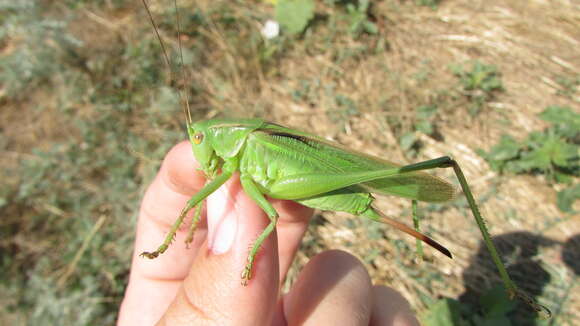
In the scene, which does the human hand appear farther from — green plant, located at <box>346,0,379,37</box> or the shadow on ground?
green plant, located at <box>346,0,379,37</box>

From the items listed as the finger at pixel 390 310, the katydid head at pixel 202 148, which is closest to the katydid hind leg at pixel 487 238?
the finger at pixel 390 310

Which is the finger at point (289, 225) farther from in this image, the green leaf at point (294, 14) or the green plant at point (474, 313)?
the green leaf at point (294, 14)

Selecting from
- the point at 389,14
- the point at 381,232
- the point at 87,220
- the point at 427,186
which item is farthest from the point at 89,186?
the point at 389,14

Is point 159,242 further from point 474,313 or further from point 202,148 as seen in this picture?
point 474,313

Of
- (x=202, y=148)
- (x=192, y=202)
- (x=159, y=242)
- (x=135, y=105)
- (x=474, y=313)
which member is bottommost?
(x=474, y=313)

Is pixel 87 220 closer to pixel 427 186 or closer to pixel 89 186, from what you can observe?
pixel 89 186

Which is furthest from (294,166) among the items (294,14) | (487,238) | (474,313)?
(294,14)
